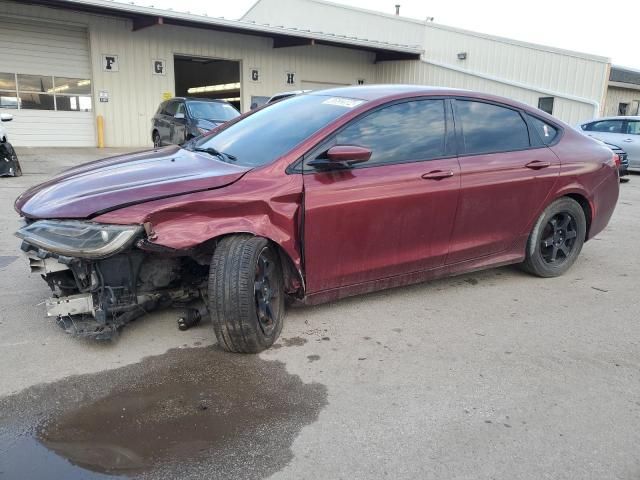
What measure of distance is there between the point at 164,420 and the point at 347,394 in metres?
0.96

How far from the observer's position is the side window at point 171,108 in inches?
547

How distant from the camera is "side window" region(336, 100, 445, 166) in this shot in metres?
3.79

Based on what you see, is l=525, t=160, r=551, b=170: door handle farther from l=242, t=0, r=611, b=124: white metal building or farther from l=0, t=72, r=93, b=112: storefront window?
l=0, t=72, r=93, b=112: storefront window

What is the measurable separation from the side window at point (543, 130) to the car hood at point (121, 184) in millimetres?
2722

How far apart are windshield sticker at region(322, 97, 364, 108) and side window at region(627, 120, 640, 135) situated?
44.4ft

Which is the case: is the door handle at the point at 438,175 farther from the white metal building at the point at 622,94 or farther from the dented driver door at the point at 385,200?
the white metal building at the point at 622,94

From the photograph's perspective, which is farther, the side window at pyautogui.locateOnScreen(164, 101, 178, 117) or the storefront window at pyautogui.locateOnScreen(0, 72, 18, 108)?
the storefront window at pyautogui.locateOnScreen(0, 72, 18, 108)

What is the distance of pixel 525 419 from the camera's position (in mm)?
2730

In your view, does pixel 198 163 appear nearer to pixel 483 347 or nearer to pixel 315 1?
pixel 483 347

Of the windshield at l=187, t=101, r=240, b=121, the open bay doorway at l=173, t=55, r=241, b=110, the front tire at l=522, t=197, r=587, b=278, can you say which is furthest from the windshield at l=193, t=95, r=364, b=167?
the open bay doorway at l=173, t=55, r=241, b=110

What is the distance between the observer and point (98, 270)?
316cm

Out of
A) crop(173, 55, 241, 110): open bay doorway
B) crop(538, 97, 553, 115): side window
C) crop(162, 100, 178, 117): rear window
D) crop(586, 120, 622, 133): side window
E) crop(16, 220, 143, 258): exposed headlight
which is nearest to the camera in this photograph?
crop(16, 220, 143, 258): exposed headlight

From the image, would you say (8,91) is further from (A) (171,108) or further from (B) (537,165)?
(B) (537,165)

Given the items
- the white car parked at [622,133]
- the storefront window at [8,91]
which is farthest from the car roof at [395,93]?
the storefront window at [8,91]
